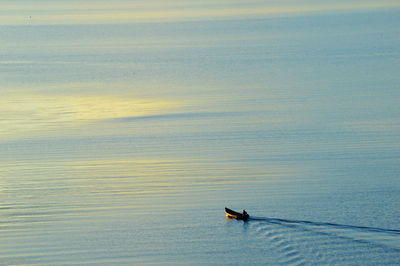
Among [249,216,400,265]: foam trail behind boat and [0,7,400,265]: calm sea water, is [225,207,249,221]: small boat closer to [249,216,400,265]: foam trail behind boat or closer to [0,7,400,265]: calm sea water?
[0,7,400,265]: calm sea water

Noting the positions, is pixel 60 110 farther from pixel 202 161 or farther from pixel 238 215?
pixel 238 215

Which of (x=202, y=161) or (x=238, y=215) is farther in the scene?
(x=202, y=161)

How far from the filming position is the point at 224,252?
16562 mm

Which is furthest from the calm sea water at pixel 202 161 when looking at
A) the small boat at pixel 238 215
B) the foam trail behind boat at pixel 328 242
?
the small boat at pixel 238 215

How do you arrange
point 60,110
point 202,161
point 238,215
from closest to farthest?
1. point 238,215
2. point 202,161
3. point 60,110

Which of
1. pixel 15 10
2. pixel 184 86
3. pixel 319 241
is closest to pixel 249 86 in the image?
pixel 184 86

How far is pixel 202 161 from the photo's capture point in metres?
22.9

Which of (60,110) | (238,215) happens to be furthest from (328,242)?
(60,110)

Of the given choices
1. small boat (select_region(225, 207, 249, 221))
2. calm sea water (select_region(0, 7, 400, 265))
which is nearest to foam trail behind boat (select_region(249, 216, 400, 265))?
calm sea water (select_region(0, 7, 400, 265))

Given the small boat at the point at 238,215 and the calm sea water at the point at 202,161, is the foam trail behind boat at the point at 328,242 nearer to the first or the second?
the calm sea water at the point at 202,161

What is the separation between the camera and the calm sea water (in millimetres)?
16906

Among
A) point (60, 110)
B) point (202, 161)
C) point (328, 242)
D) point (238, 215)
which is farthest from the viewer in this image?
point (60, 110)

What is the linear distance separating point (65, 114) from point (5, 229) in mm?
11616

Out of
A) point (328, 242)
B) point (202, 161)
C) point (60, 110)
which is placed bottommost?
point (328, 242)
